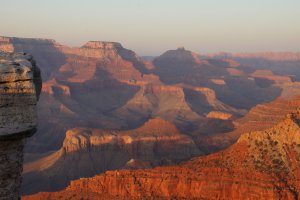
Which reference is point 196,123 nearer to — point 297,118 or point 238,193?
point 297,118

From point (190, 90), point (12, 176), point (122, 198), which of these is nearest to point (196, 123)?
point (190, 90)

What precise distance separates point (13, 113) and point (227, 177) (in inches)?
1056

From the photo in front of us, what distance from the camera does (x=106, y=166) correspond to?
3041 inches

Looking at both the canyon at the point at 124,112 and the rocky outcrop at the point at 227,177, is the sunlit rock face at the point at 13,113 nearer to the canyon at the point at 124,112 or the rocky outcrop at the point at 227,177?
the rocky outcrop at the point at 227,177

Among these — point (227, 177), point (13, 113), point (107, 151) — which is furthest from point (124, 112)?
point (13, 113)

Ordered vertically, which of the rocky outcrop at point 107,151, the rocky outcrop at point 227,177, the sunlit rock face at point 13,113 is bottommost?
the rocky outcrop at point 107,151

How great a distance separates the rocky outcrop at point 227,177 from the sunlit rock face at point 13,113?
24.6 m

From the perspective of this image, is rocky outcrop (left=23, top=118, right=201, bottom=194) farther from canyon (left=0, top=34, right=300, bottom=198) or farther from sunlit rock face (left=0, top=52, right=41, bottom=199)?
sunlit rock face (left=0, top=52, right=41, bottom=199)

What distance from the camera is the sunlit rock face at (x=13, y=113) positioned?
26.9 ft

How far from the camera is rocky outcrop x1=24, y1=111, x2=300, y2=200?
31878mm

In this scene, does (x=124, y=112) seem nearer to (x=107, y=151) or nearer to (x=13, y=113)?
(x=107, y=151)

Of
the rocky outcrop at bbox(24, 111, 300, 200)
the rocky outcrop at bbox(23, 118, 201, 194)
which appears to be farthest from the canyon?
the rocky outcrop at bbox(24, 111, 300, 200)

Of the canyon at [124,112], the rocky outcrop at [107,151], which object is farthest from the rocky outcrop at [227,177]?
the rocky outcrop at [107,151]

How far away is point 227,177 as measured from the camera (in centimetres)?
3316
